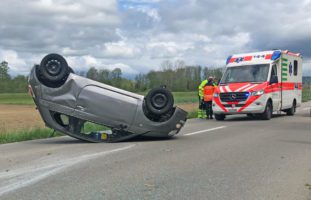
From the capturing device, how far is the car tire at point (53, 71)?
953cm

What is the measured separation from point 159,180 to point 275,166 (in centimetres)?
227

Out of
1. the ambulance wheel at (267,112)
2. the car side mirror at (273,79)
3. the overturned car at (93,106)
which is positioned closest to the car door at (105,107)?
the overturned car at (93,106)

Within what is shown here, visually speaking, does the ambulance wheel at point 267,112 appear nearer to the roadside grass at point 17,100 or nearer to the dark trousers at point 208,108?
the dark trousers at point 208,108

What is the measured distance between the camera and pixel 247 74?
672 inches

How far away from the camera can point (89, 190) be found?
17.7 ft

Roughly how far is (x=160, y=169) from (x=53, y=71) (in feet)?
13.5

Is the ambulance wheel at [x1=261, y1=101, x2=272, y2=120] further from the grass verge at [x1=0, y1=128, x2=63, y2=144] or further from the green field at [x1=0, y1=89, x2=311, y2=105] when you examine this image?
the green field at [x1=0, y1=89, x2=311, y2=105]

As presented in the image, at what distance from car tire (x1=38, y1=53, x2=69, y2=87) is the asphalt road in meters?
1.47

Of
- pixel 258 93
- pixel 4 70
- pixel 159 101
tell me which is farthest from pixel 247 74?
pixel 4 70

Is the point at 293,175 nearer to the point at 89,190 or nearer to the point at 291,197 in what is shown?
the point at 291,197

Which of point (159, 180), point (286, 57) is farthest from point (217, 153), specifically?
point (286, 57)

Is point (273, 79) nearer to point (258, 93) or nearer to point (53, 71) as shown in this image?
point (258, 93)

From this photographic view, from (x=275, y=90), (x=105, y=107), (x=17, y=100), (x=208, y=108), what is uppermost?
(x=275, y=90)

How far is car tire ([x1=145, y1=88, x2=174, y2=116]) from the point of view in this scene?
992 cm
